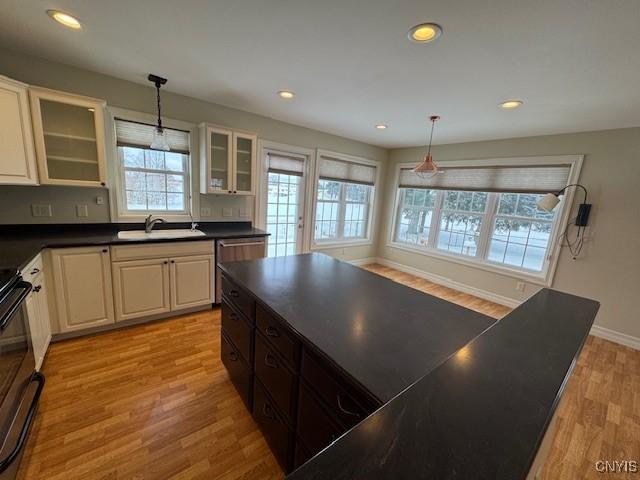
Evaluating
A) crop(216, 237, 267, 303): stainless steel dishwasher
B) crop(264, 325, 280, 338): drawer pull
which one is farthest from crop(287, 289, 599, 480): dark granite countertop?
crop(216, 237, 267, 303): stainless steel dishwasher

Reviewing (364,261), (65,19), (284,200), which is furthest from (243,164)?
(364,261)

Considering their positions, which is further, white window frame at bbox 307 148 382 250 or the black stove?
white window frame at bbox 307 148 382 250

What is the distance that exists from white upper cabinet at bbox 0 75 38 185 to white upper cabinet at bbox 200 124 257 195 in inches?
53.2

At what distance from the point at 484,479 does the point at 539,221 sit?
418 centimetres

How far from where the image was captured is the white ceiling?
1.40 m

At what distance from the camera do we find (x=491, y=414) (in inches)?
23.4

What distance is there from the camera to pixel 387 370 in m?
0.87

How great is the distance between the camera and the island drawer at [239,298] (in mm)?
1513

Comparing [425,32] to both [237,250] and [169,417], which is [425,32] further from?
[169,417]

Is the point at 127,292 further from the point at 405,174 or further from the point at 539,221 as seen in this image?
the point at 539,221

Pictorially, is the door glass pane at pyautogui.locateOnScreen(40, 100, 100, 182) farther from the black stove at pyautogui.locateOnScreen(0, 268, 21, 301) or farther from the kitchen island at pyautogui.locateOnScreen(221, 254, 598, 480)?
the kitchen island at pyautogui.locateOnScreen(221, 254, 598, 480)

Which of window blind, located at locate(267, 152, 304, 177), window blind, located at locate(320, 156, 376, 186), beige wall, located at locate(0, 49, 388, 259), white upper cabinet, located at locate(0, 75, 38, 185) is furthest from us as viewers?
window blind, located at locate(320, 156, 376, 186)

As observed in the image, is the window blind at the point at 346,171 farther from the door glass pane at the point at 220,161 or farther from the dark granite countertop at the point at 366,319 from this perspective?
the dark granite countertop at the point at 366,319

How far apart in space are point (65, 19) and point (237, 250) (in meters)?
2.17
